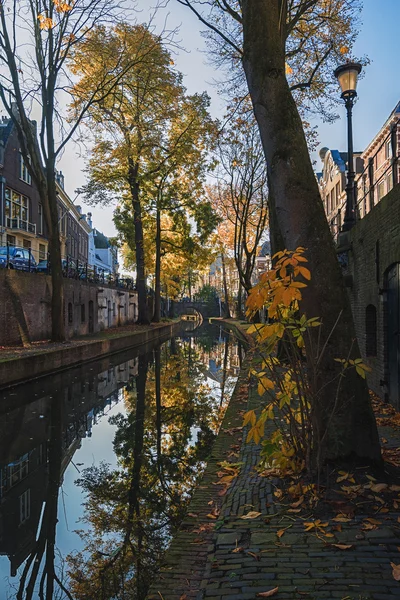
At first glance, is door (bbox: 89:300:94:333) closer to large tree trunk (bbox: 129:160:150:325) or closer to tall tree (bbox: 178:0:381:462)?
large tree trunk (bbox: 129:160:150:325)

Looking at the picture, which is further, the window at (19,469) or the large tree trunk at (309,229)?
the window at (19,469)

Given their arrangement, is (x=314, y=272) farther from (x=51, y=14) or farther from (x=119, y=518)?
(x=51, y=14)

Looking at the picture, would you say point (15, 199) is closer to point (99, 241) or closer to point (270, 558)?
point (270, 558)

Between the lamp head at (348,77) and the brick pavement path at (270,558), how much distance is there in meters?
8.10

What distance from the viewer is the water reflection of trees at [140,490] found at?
391 centimetres

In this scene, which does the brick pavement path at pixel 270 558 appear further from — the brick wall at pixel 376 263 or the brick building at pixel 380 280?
the brick wall at pixel 376 263

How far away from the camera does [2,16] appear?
48.9 ft

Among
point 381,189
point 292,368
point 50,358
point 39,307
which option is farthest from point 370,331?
point 381,189

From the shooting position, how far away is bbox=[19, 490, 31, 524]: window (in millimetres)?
4964

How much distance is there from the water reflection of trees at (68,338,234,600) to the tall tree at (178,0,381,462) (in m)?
1.80

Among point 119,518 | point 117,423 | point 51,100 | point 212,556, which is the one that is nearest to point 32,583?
point 119,518

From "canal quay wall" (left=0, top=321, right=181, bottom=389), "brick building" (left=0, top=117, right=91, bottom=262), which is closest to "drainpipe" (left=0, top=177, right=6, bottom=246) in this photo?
"brick building" (left=0, top=117, right=91, bottom=262)

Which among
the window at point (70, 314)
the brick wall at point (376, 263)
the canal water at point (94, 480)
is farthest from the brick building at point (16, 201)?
the brick wall at point (376, 263)

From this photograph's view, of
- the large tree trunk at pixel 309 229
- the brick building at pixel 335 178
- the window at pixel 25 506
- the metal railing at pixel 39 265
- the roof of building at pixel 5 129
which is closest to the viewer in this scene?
the large tree trunk at pixel 309 229
